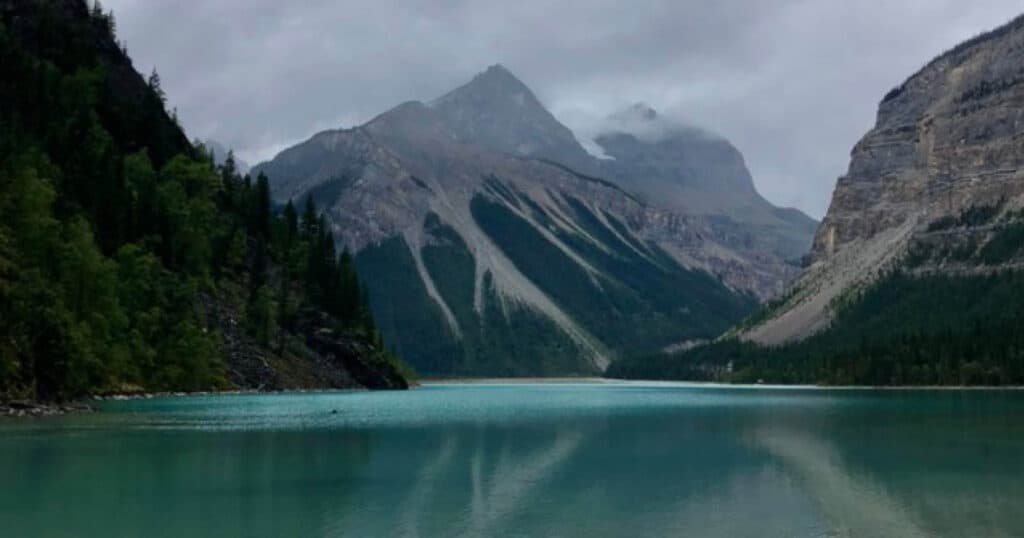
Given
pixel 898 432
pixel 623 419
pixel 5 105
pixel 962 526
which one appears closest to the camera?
pixel 962 526

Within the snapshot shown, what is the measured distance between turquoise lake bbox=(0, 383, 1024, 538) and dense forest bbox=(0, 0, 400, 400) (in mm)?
16570

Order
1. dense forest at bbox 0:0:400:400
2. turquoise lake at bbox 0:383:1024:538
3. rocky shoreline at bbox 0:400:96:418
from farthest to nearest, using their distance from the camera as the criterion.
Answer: dense forest at bbox 0:0:400:400
rocky shoreline at bbox 0:400:96:418
turquoise lake at bbox 0:383:1024:538

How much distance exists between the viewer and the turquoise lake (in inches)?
1400

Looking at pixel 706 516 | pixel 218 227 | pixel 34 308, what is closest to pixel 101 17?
pixel 218 227

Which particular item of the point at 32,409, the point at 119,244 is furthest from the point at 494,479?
the point at 119,244

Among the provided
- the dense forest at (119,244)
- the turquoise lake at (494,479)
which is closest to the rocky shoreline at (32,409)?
the dense forest at (119,244)

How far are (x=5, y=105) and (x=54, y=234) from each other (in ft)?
106

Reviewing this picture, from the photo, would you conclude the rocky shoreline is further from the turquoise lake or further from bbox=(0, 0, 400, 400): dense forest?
the turquoise lake

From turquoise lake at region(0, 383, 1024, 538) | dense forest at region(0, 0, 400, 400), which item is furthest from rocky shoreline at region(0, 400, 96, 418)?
turquoise lake at region(0, 383, 1024, 538)

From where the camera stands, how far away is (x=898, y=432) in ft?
254

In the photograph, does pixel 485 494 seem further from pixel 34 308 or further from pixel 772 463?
pixel 34 308

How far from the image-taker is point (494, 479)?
154 feet

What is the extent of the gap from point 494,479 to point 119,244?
91191 mm

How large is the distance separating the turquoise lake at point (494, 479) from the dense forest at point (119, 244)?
1657cm
